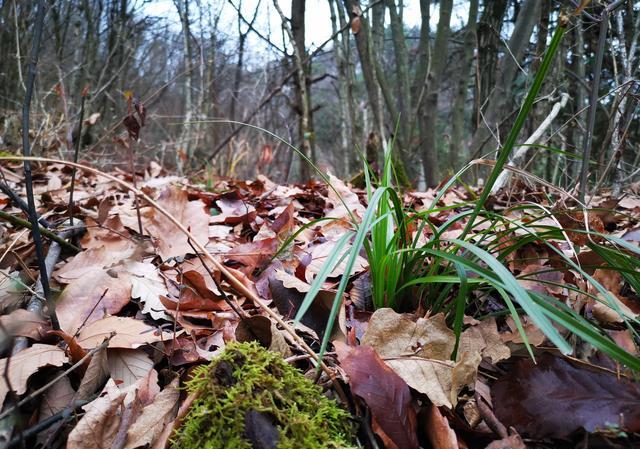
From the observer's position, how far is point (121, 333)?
0.90 metres

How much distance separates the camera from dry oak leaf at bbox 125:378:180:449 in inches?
27.4

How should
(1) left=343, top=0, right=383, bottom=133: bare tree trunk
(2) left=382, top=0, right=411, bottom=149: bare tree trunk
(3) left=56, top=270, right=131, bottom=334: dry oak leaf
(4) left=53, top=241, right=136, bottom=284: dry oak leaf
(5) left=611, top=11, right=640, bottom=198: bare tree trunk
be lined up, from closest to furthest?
(3) left=56, top=270, right=131, bottom=334: dry oak leaf < (4) left=53, top=241, right=136, bottom=284: dry oak leaf < (5) left=611, top=11, right=640, bottom=198: bare tree trunk < (1) left=343, top=0, right=383, bottom=133: bare tree trunk < (2) left=382, top=0, right=411, bottom=149: bare tree trunk

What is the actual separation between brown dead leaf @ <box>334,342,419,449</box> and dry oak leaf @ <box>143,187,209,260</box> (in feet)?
2.63

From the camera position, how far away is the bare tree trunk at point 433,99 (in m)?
4.75

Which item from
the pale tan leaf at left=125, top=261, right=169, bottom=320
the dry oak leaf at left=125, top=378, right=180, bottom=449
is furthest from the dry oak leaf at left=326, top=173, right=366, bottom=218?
the dry oak leaf at left=125, top=378, right=180, bottom=449

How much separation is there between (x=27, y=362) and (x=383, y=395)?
0.72 meters

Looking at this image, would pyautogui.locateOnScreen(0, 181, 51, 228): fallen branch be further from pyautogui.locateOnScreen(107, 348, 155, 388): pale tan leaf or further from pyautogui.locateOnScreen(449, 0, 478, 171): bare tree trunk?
pyautogui.locateOnScreen(449, 0, 478, 171): bare tree trunk

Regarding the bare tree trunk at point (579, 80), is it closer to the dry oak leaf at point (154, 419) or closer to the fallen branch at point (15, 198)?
the dry oak leaf at point (154, 419)

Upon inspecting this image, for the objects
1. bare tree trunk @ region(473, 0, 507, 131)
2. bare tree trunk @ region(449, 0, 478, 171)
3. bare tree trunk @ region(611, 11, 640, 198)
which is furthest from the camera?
bare tree trunk @ region(473, 0, 507, 131)

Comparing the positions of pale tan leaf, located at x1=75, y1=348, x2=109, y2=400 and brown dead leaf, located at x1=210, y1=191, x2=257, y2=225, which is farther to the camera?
brown dead leaf, located at x1=210, y1=191, x2=257, y2=225

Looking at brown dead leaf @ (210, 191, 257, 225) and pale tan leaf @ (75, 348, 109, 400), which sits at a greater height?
brown dead leaf @ (210, 191, 257, 225)

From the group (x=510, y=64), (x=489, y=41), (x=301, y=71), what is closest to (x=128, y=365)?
(x=301, y=71)

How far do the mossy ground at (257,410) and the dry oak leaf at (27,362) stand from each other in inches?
12.5

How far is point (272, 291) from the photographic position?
107cm
